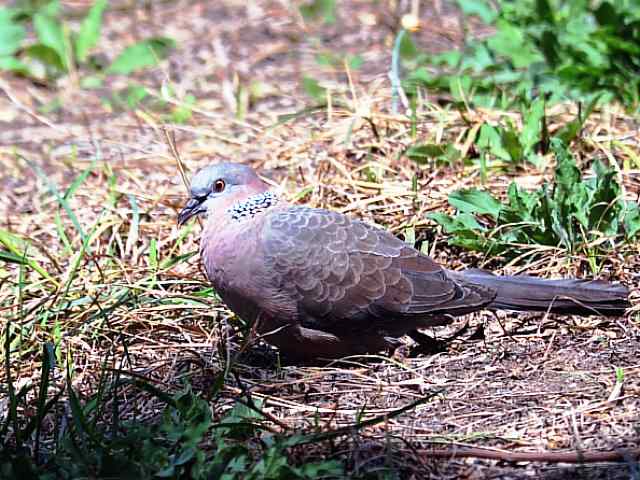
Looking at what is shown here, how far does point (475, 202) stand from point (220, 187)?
1.14 metres

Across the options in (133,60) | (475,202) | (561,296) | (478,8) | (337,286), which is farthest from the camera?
(133,60)

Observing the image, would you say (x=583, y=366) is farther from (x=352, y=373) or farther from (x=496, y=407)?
(x=352, y=373)

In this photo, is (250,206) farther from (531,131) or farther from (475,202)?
(531,131)

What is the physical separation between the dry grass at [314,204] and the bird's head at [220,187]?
1.51 feet

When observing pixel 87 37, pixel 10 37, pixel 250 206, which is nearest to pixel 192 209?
pixel 250 206

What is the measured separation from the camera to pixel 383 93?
5855mm

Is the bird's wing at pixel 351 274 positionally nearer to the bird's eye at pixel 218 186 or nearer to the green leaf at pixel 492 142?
the bird's eye at pixel 218 186

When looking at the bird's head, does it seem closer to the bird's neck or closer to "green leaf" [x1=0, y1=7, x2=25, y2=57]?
the bird's neck

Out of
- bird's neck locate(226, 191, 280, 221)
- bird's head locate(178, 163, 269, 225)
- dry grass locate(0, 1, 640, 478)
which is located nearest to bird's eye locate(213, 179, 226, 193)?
bird's head locate(178, 163, 269, 225)

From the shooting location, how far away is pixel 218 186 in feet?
13.1

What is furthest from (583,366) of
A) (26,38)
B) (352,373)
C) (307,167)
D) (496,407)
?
(26,38)

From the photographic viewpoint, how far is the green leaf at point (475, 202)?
4.36 metres

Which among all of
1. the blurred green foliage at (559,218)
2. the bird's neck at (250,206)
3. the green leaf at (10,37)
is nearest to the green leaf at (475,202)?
the blurred green foliage at (559,218)

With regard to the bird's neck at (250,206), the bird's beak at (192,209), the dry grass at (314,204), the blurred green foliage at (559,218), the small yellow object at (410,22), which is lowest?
the dry grass at (314,204)
